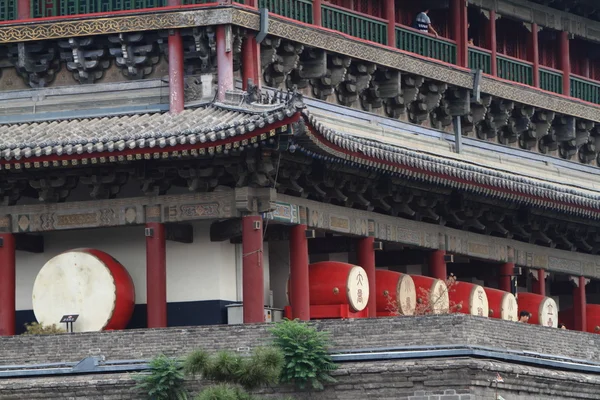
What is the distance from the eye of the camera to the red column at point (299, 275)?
46.2 meters

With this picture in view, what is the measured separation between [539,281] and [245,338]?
2032cm

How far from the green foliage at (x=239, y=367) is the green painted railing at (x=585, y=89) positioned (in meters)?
26.3

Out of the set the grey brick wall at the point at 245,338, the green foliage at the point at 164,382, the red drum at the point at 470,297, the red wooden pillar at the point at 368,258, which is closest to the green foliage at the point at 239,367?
the green foliage at the point at 164,382

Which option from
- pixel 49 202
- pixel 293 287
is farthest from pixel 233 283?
pixel 49 202

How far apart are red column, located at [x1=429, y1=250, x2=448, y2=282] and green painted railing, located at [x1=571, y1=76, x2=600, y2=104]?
10.4 meters

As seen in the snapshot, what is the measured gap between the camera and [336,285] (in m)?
47.3

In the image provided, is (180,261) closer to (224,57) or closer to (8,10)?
(224,57)

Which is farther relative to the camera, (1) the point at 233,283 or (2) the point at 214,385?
(1) the point at 233,283

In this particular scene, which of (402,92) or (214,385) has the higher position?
(402,92)

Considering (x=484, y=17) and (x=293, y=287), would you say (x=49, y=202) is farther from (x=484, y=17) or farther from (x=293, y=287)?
(x=484, y=17)

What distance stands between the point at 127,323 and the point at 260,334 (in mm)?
8073

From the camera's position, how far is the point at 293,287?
4638cm

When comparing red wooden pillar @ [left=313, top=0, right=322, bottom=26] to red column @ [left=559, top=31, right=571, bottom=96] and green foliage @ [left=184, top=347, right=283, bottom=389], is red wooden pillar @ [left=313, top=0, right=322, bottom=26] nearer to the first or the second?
red column @ [left=559, top=31, right=571, bottom=96]

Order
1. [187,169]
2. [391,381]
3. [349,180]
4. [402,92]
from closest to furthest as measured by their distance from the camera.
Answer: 1. [391,381]
2. [187,169]
3. [349,180]
4. [402,92]
